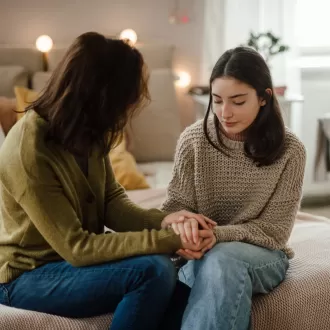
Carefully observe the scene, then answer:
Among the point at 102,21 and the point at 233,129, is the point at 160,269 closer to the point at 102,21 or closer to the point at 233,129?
the point at 233,129

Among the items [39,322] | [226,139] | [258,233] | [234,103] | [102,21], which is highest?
[102,21]

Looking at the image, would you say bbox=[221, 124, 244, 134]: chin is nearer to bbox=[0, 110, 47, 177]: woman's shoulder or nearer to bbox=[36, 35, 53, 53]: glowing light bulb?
bbox=[0, 110, 47, 177]: woman's shoulder

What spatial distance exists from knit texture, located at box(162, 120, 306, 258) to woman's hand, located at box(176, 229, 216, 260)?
0.12ft

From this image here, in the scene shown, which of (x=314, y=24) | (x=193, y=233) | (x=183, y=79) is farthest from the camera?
(x=314, y=24)

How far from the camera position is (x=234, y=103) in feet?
5.29

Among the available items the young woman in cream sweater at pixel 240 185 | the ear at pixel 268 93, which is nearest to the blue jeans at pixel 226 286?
the young woman in cream sweater at pixel 240 185

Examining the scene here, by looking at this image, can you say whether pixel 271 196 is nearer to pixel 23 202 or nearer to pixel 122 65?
pixel 122 65

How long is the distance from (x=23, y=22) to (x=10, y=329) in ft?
7.06

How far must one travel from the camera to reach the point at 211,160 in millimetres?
1723

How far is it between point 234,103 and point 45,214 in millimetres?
565

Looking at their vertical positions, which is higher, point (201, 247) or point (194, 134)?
point (194, 134)

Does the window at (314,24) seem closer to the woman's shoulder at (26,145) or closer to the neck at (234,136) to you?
the neck at (234,136)

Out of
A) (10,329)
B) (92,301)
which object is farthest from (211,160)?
(10,329)

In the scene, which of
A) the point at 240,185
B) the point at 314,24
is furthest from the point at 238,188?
the point at 314,24
